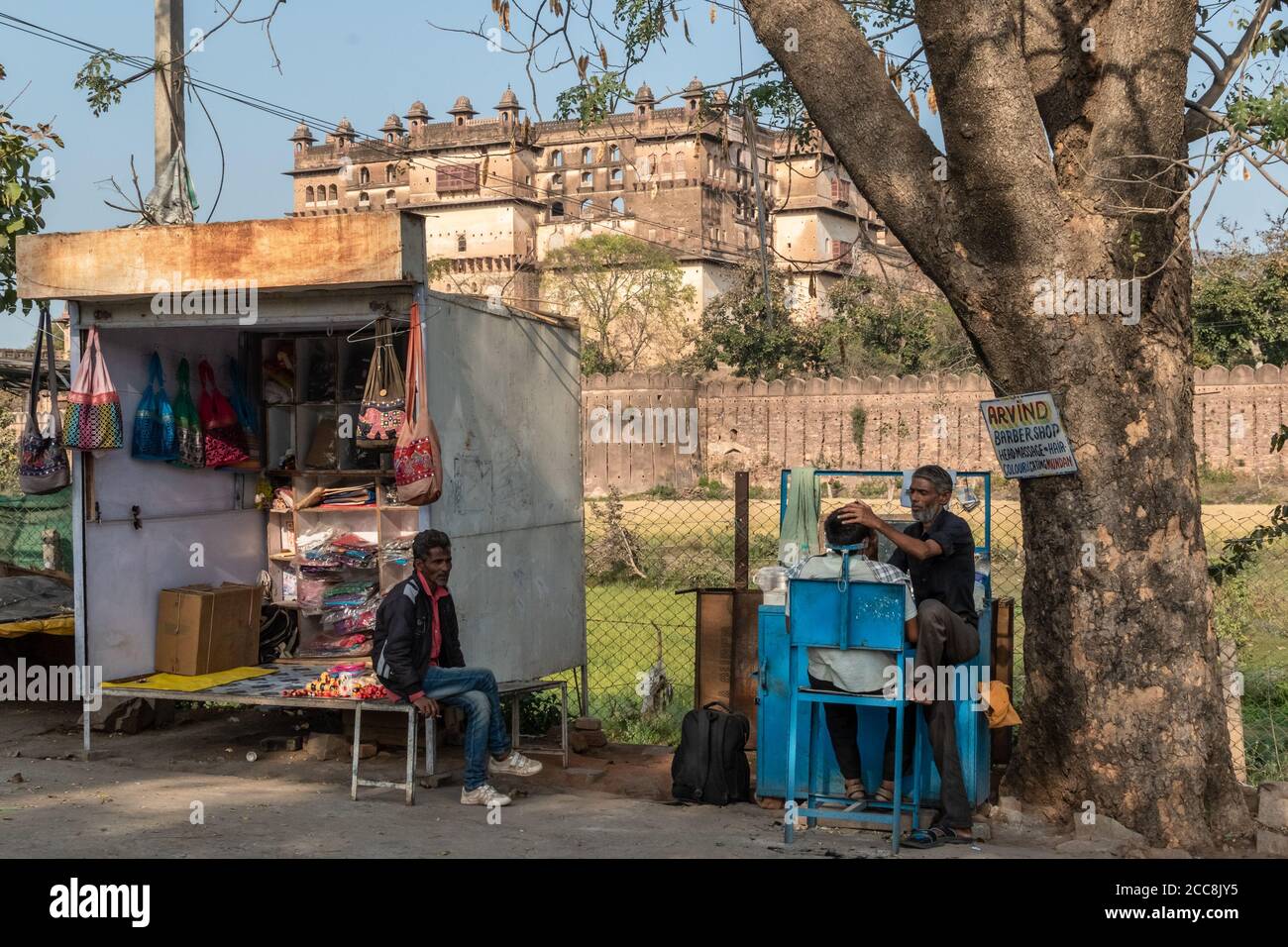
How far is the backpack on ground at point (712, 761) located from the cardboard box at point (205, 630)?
343cm

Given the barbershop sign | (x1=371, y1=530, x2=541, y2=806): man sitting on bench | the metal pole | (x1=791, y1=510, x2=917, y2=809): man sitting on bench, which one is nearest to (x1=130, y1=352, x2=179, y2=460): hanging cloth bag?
(x1=371, y1=530, x2=541, y2=806): man sitting on bench

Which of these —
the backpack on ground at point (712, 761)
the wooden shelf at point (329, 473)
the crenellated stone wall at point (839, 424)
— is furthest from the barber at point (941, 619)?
the crenellated stone wall at point (839, 424)

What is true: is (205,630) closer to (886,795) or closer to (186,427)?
(186,427)

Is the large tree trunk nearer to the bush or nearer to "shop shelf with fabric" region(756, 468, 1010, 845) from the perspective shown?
Answer: "shop shelf with fabric" region(756, 468, 1010, 845)

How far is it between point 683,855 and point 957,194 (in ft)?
11.1

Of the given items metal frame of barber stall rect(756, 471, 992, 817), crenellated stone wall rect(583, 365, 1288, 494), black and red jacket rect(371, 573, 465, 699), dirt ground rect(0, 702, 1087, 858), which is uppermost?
crenellated stone wall rect(583, 365, 1288, 494)

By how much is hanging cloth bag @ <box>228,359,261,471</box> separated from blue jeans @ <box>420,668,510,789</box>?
10.6ft

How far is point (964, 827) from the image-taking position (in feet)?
→ 21.5

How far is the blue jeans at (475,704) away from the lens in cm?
728

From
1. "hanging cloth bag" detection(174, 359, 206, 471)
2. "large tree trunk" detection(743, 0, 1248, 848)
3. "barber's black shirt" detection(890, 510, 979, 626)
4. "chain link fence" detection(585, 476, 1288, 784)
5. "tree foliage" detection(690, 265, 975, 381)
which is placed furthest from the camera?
"tree foliage" detection(690, 265, 975, 381)

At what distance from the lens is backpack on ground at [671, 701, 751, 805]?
7.38 meters

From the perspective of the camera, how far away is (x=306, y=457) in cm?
996

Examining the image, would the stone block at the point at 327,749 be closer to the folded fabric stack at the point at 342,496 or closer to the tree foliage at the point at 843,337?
the folded fabric stack at the point at 342,496

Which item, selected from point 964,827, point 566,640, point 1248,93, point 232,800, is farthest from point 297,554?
point 1248,93
